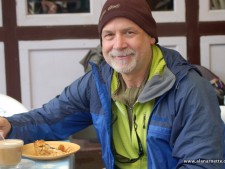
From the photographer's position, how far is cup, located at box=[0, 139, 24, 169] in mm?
1656

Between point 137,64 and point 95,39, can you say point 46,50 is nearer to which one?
point 95,39

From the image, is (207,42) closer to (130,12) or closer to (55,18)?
(55,18)

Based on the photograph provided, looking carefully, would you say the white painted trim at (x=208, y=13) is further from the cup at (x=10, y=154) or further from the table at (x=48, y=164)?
the cup at (x=10, y=154)

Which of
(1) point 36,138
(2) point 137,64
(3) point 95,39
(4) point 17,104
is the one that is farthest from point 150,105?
(3) point 95,39

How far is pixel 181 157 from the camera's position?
1.74 m

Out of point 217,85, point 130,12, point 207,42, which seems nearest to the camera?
point 130,12

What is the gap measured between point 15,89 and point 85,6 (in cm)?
108

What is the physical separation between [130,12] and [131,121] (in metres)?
0.47

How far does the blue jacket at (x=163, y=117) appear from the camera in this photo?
172 centimetres

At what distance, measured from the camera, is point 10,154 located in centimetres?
166

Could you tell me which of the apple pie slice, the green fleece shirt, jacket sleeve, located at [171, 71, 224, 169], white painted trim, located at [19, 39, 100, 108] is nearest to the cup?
the apple pie slice

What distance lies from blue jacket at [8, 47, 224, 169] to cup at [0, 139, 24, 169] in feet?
1.07

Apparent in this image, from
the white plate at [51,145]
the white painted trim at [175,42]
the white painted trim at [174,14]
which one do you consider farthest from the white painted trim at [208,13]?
the white plate at [51,145]

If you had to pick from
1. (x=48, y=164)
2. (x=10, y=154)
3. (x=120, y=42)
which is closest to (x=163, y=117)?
(x=120, y=42)
